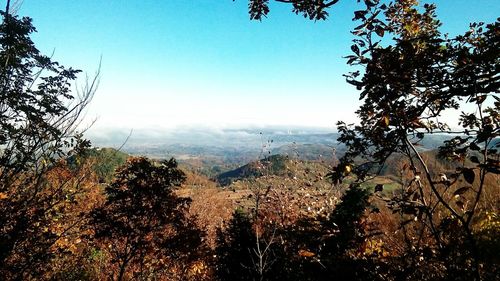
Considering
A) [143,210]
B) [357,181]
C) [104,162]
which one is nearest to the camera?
[357,181]

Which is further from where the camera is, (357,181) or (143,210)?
(143,210)

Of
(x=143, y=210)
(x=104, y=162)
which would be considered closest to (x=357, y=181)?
(x=143, y=210)

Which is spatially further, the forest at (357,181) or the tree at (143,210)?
the tree at (143,210)

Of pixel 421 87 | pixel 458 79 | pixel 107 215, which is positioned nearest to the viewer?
pixel 458 79

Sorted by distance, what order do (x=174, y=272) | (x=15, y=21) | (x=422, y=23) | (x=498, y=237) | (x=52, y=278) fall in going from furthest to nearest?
(x=174, y=272), (x=52, y=278), (x=15, y=21), (x=498, y=237), (x=422, y=23)

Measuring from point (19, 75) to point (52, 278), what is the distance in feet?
39.8

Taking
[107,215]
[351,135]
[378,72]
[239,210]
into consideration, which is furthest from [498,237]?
[239,210]

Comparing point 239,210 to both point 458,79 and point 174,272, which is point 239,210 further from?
point 458,79

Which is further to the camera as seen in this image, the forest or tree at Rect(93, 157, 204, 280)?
tree at Rect(93, 157, 204, 280)

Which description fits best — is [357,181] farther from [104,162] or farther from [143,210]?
[104,162]

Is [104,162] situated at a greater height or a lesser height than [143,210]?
greater

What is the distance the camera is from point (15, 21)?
7.20 meters

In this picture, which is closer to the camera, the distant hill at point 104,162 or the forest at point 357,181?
the forest at point 357,181

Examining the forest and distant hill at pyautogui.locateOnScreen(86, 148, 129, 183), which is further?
distant hill at pyautogui.locateOnScreen(86, 148, 129, 183)
